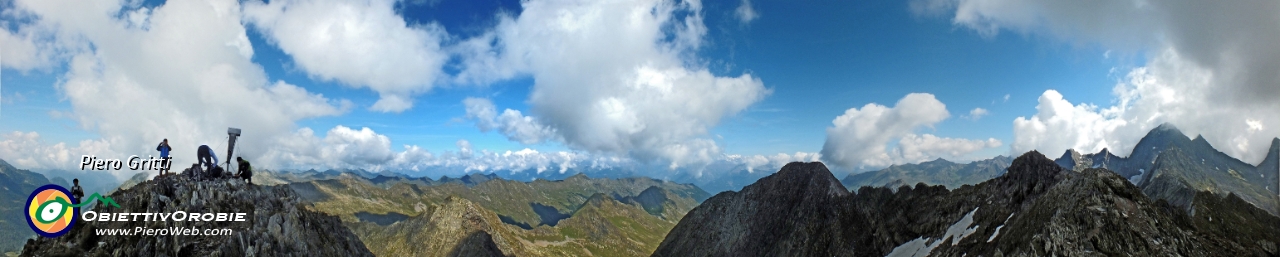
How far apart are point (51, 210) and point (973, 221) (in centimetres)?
12514

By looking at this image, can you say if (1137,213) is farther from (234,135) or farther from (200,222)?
(200,222)

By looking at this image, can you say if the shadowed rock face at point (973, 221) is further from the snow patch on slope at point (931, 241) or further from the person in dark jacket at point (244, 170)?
the person in dark jacket at point (244, 170)

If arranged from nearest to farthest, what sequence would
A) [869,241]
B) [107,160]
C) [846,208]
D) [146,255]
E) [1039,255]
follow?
[107,160] → [146,255] → [1039,255] → [869,241] → [846,208]

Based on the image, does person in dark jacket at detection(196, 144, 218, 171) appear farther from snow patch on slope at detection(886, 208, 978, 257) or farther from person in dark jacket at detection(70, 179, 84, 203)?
snow patch on slope at detection(886, 208, 978, 257)

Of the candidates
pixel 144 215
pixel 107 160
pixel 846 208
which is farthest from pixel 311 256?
pixel 846 208

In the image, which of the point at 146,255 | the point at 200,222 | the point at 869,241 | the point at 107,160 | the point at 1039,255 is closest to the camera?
the point at 107,160

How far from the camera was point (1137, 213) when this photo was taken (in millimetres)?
60125

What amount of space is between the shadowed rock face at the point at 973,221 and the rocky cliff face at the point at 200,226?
9673 centimetres

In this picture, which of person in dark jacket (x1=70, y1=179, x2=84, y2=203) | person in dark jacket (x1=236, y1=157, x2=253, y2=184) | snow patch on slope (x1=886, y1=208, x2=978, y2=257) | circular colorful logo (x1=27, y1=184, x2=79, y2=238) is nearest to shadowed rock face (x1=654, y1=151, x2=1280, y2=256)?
snow patch on slope (x1=886, y1=208, x2=978, y2=257)

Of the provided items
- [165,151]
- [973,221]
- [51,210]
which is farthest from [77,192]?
[973,221]

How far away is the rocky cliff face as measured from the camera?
46.4 meters

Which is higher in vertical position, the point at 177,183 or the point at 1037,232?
the point at 177,183

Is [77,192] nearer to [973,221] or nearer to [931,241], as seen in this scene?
[973,221]

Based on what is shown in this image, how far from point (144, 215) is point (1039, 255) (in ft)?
346
